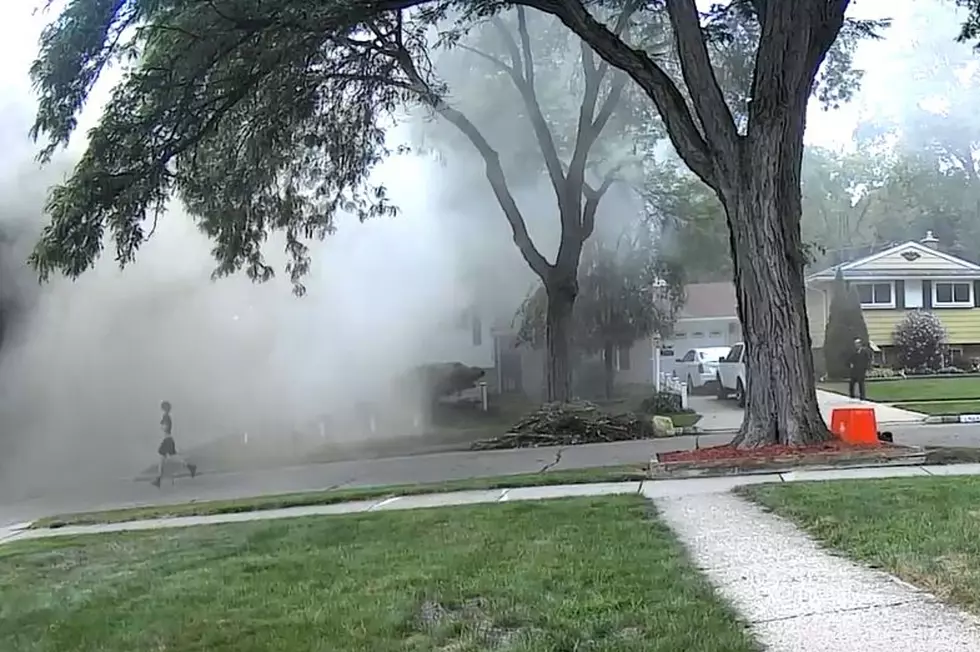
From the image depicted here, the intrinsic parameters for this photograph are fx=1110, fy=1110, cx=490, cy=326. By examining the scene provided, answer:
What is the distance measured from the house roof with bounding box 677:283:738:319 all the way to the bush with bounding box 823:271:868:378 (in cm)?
341

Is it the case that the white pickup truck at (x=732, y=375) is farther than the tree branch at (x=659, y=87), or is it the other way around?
the white pickup truck at (x=732, y=375)

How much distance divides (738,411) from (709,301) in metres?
11.2

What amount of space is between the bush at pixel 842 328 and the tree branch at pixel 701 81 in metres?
17.9

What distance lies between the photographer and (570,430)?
18031 mm

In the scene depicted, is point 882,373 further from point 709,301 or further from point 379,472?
point 379,472

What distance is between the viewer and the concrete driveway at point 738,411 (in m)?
18.5

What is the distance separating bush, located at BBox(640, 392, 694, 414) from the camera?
21641mm

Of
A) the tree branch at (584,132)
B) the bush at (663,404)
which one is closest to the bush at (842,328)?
the bush at (663,404)

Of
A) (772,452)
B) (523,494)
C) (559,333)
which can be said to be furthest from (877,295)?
(523,494)

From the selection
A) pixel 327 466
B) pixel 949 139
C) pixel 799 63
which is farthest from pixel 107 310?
pixel 949 139

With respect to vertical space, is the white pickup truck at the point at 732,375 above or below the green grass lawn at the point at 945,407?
above

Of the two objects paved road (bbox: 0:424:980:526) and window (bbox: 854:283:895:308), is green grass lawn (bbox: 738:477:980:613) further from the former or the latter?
window (bbox: 854:283:895:308)

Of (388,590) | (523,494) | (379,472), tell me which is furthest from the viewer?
(379,472)

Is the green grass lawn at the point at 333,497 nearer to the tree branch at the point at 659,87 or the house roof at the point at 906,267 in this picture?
the tree branch at the point at 659,87
